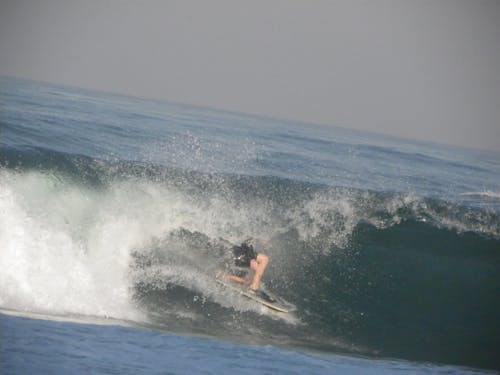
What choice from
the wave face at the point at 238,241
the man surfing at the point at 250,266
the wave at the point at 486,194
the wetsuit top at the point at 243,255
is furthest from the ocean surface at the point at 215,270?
the wave at the point at 486,194

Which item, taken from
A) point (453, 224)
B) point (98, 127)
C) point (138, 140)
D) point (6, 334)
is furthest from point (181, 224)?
point (98, 127)

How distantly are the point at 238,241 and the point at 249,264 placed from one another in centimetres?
228

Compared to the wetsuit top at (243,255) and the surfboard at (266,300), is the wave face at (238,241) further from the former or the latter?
the wetsuit top at (243,255)

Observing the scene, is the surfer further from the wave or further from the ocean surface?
the wave

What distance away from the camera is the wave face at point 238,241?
941 centimetres

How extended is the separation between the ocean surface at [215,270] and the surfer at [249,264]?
33 cm

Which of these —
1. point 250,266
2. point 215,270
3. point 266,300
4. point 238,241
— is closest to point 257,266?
point 250,266

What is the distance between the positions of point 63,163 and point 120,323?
6.61 m

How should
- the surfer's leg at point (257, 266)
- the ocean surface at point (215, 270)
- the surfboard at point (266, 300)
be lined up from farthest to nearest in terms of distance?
the surfer's leg at point (257, 266)
the surfboard at point (266, 300)
the ocean surface at point (215, 270)

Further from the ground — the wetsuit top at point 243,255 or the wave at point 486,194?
the wave at point 486,194

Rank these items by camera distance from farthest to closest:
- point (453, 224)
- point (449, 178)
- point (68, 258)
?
point (449, 178), point (453, 224), point (68, 258)

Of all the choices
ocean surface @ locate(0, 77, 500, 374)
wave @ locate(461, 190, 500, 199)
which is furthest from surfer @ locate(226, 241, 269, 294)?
wave @ locate(461, 190, 500, 199)

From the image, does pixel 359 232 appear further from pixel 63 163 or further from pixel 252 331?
pixel 63 163

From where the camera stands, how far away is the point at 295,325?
9.46 metres
